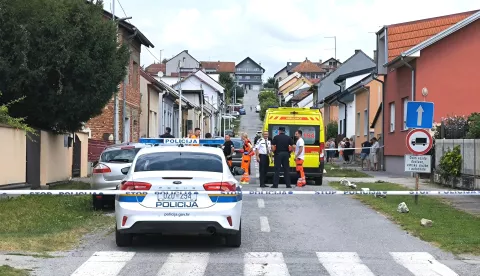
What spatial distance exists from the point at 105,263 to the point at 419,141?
9.11 m

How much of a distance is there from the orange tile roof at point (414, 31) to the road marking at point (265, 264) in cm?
2267

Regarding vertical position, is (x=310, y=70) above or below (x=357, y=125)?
above

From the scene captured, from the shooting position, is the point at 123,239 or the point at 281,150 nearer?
the point at 123,239

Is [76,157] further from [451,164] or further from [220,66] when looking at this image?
[220,66]

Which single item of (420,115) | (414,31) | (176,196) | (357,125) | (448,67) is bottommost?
(176,196)

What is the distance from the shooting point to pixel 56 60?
763 inches

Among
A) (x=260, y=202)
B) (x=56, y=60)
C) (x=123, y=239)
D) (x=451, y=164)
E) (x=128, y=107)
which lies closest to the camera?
(x=123, y=239)

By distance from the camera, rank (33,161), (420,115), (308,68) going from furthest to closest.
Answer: (308,68)
(33,161)
(420,115)

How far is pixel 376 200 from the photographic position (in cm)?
1758

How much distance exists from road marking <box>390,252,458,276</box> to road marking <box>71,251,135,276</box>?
3726mm

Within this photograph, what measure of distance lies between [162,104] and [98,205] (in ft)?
118

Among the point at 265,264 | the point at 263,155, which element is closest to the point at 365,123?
the point at 263,155

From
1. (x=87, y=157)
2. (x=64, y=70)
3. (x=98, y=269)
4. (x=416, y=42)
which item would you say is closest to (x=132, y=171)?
(x=98, y=269)

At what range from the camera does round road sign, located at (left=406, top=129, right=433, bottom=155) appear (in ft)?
51.9
